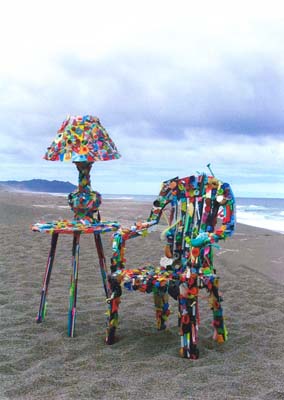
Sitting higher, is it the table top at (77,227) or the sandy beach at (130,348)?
the table top at (77,227)

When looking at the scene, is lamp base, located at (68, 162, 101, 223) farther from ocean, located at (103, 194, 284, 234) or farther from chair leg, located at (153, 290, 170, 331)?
ocean, located at (103, 194, 284, 234)

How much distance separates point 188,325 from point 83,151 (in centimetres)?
169

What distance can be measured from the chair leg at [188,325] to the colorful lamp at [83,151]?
124cm

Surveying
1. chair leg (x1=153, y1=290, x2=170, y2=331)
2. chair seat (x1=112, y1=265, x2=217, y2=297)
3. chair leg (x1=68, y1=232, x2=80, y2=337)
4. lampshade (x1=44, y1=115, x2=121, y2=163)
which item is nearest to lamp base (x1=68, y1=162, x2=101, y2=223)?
lampshade (x1=44, y1=115, x2=121, y2=163)

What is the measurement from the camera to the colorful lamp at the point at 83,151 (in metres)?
3.83

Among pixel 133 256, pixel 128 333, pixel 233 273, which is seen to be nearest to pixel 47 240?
pixel 133 256

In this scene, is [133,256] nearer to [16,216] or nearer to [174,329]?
[174,329]

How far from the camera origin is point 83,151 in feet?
12.5

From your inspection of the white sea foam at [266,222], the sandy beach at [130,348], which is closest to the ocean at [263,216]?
the white sea foam at [266,222]

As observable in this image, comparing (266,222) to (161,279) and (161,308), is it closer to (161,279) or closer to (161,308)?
(161,308)

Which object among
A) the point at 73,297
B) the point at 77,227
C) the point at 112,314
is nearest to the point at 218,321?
the point at 112,314

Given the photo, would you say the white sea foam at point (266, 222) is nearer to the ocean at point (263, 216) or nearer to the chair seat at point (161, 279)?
the ocean at point (263, 216)

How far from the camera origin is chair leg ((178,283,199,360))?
3.14m

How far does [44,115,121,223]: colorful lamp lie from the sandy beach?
3.48 ft
